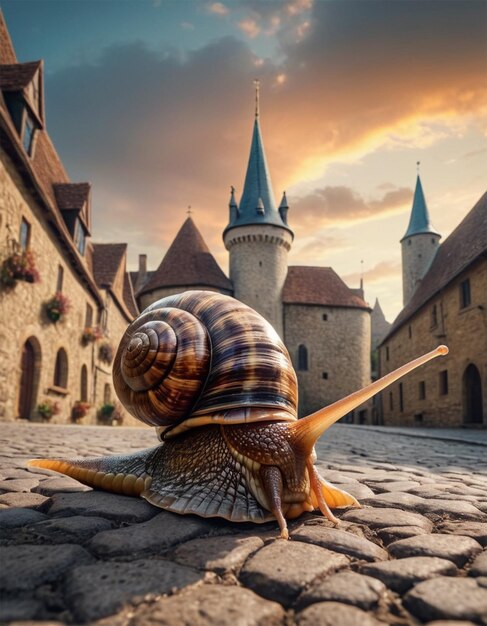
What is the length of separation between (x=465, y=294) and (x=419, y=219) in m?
25.1

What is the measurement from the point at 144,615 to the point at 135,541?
0.65 metres

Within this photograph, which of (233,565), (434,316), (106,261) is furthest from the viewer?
(106,261)

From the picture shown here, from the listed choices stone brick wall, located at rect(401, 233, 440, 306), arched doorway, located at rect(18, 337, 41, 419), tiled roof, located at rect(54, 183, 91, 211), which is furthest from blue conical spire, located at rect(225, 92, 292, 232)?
arched doorway, located at rect(18, 337, 41, 419)

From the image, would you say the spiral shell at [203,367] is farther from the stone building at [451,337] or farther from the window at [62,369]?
the stone building at [451,337]

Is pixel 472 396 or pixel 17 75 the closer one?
pixel 17 75

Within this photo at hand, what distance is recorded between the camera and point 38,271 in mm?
11984

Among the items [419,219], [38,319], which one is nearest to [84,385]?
[38,319]

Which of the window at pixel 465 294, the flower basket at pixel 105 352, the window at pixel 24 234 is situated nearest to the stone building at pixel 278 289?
the flower basket at pixel 105 352

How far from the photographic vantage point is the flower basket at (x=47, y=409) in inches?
517

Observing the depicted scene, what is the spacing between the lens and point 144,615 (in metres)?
1.22

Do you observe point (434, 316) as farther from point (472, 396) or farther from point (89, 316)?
point (89, 316)

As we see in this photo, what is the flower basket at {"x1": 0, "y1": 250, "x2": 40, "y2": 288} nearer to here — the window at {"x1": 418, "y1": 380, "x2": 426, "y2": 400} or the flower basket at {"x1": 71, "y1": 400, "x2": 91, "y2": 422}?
the flower basket at {"x1": 71, "y1": 400, "x2": 91, "y2": 422}

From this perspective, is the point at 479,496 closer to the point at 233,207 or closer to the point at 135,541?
the point at 135,541

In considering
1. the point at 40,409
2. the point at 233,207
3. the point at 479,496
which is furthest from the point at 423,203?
the point at 479,496
